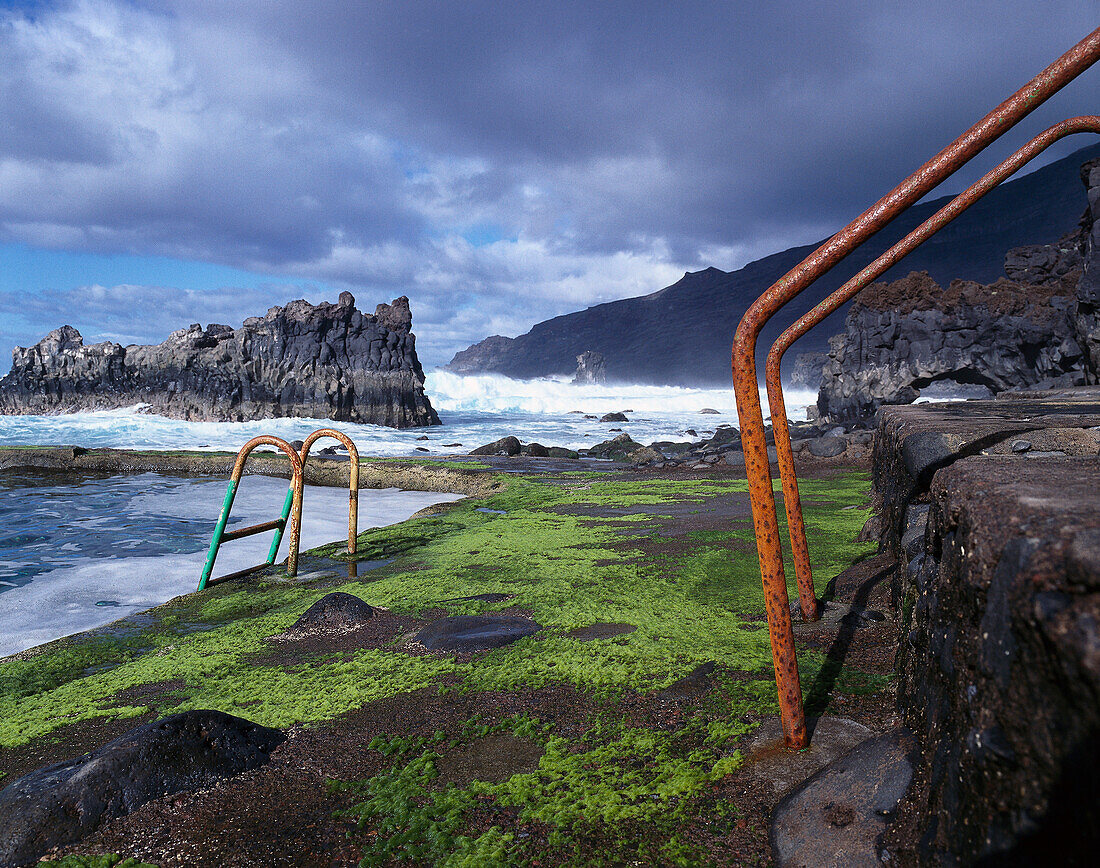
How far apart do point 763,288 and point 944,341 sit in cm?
10393

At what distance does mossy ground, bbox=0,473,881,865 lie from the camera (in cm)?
159

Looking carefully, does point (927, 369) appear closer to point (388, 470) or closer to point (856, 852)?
A: point (388, 470)

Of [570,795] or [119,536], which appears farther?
[119,536]

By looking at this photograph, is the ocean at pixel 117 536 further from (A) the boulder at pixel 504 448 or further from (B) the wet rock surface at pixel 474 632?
(A) the boulder at pixel 504 448

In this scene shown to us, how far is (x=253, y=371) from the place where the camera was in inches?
1642

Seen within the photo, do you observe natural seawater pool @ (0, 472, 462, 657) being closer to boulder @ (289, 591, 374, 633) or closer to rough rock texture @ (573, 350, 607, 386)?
boulder @ (289, 591, 374, 633)

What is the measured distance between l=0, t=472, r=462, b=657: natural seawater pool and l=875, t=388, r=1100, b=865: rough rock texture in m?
5.19

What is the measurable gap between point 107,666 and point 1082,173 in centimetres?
2005

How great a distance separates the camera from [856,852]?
121cm

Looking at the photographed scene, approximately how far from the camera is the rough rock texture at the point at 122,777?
162cm

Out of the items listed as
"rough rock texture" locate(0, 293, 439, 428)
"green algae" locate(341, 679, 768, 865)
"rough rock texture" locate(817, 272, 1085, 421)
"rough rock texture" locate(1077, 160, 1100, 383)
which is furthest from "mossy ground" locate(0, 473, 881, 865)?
"rough rock texture" locate(0, 293, 439, 428)

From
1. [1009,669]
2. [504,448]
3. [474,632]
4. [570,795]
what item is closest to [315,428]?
[504,448]

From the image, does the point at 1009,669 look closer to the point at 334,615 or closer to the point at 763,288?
the point at 334,615

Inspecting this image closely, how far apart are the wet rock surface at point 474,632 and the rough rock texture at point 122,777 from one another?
1012 mm
